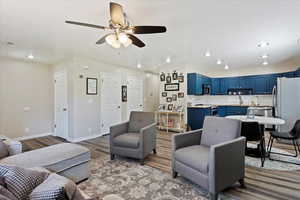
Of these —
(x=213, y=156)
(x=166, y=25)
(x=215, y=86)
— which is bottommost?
(x=213, y=156)

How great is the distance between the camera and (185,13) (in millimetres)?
2363

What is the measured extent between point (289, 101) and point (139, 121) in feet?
13.3

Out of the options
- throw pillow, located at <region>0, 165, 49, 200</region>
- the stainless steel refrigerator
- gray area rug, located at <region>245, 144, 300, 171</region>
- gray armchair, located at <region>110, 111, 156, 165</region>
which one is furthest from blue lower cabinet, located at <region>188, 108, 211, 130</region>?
throw pillow, located at <region>0, 165, 49, 200</region>

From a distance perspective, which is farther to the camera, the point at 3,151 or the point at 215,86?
the point at 215,86

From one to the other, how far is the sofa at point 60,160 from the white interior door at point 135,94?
3.98 meters

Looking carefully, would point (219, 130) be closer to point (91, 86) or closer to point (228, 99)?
point (91, 86)

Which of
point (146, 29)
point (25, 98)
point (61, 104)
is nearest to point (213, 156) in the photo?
point (146, 29)

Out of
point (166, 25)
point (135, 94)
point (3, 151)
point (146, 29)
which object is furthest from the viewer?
point (135, 94)

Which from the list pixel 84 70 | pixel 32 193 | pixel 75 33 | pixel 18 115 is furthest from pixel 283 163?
pixel 18 115

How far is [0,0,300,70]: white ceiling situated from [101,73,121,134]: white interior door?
1.29m

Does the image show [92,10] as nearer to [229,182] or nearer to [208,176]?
[208,176]

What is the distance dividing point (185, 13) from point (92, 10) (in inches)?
52.2

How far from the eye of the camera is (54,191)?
0.98 metres

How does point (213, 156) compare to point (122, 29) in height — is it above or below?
below
